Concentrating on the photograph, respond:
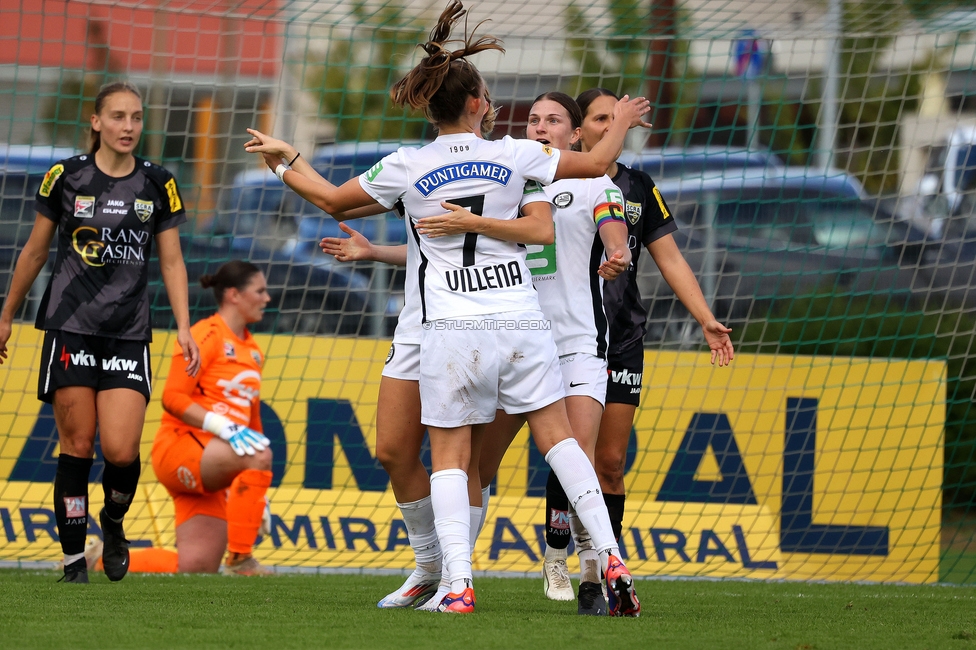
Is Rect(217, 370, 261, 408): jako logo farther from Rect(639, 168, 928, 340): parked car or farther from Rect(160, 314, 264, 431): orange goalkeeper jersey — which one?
Rect(639, 168, 928, 340): parked car

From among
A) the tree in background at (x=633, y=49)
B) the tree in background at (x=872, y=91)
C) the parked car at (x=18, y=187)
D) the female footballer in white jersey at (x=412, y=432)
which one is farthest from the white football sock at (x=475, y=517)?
the parked car at (x=18, y=187)

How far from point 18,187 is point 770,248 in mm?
5361

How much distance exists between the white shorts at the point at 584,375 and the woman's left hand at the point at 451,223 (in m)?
0.84

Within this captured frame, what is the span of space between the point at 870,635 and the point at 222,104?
9941 millimetres

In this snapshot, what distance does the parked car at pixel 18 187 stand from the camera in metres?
7.66

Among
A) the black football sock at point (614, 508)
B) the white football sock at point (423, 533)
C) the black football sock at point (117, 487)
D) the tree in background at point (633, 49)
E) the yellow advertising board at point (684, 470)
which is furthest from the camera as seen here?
the tree in background at point (633, 49)

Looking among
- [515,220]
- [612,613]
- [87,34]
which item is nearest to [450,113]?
[515,220]

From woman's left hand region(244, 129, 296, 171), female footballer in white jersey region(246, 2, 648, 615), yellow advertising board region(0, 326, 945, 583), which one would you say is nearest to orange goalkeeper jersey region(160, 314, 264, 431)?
yellow advertising board region(0, 326, 945, 583)

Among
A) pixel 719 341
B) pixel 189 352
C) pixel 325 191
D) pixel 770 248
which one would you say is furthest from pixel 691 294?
pixel 770 248

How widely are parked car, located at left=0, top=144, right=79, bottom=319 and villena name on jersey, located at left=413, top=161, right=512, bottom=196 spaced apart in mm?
4430

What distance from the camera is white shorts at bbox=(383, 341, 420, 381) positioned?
411cm

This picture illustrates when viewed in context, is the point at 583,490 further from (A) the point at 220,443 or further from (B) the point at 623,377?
(A) the point at 220,443

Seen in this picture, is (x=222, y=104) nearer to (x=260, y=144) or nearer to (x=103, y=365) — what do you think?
(x=103, y=365)

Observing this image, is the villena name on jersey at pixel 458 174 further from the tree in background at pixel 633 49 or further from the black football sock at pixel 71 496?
the tree in background at pixel 633 49
